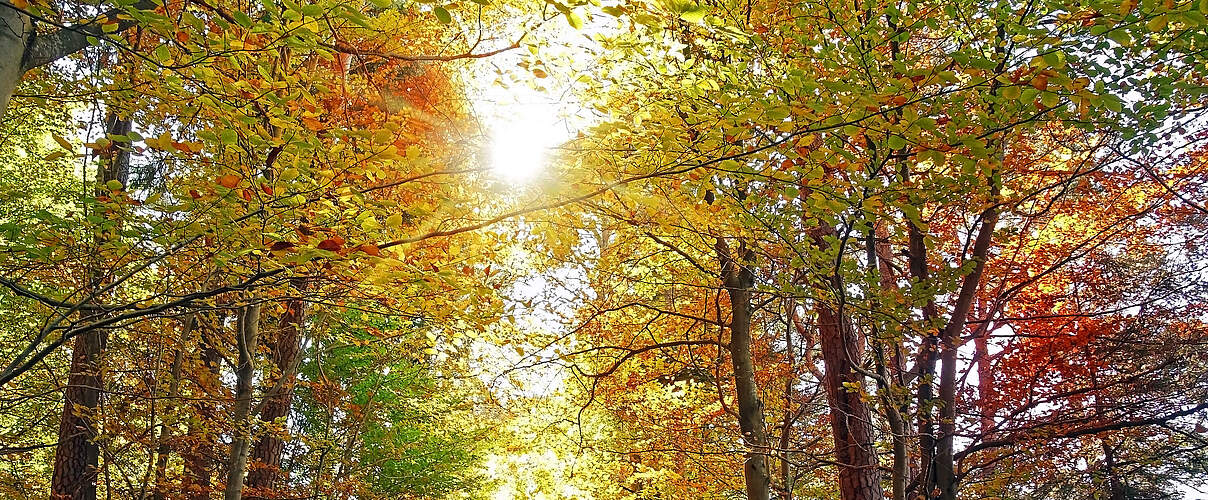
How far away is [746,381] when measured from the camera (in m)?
5.33

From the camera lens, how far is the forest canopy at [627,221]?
2.39 metres

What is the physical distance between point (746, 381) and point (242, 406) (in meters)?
4.08

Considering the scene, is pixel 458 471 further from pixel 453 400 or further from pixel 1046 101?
pixel 1046 101

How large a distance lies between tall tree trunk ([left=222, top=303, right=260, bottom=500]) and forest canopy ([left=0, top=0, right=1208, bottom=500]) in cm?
3

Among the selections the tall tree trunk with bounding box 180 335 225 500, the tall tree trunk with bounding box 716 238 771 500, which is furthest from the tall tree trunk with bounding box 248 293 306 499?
the tall tree trunk with bounding box 716 238 771 500

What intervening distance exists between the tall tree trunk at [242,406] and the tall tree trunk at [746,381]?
3.75 m

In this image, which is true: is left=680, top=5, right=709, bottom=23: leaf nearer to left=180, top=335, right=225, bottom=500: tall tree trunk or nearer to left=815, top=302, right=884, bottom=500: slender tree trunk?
left=815, top=302, right=884, bottom=500: slender tree trunk

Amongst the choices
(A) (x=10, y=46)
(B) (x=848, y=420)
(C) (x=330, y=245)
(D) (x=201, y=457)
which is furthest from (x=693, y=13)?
(D) (x=201, y=457)

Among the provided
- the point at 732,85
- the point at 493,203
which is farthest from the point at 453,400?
the point at 732,85

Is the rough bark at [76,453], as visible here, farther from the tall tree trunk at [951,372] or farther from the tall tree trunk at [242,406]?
the tall tree trunk at [951,372]

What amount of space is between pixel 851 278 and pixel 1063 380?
6.61m

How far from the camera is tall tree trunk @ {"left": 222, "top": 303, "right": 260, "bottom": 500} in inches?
195

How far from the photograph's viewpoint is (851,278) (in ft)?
10.7

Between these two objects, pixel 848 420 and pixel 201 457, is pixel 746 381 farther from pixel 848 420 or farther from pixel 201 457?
pixel 201 457
